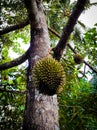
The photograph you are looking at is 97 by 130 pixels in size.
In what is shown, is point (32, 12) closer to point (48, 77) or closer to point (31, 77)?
point (31, 77)

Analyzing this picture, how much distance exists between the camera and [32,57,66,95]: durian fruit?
186 cm

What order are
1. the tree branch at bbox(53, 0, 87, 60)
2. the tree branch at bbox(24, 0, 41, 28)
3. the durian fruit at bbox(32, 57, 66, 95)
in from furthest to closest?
the tree branch at bbox(24, 0, 41, 28), the durian fruit at bbox(32, 57, 66, 95), the tree branch at bbox(53, 0, 87, 60)

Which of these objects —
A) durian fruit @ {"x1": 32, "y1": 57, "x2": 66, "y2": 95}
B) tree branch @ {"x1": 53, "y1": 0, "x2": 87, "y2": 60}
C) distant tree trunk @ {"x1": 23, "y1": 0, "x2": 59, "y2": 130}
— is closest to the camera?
tree branch @ {"x1": 53, "y1": 0, "x2": 87, "y2": 60}

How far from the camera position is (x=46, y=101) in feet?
7.23

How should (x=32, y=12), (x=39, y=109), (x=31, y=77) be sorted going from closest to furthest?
1. (x=39, y=109)
2. (x=31, y=77)
3. (x=32, y=12)

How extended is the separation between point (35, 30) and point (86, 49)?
184 centimetres


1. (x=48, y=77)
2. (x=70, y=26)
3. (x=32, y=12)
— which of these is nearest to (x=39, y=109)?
(x=48, y=77)

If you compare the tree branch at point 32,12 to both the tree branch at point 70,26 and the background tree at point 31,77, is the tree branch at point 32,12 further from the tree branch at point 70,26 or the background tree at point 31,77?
the tree branch at point 70,26

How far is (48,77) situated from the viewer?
6.15ft

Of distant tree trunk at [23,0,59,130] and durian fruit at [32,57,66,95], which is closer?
durian fruit at [32,57,66,95]

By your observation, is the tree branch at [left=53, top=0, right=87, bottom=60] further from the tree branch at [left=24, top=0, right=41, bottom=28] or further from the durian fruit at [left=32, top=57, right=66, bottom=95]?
the tree branch at [left=24, top=0, right=41, bottom=28]

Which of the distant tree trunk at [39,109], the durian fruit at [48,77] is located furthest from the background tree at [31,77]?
the durian fruit at [48,77]

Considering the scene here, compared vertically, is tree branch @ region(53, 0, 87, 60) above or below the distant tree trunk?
above

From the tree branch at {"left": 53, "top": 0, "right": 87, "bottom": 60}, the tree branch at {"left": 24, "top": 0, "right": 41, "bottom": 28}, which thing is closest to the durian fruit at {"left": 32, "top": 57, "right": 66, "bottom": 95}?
the tree branch at {"left": 53, "top": 0, "right": 87, "bottom": 60}
